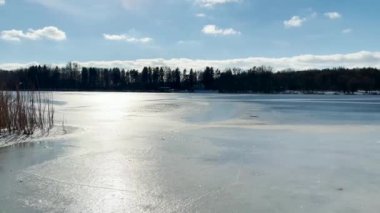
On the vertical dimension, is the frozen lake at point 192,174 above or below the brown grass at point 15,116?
below

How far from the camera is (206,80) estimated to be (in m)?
77.8

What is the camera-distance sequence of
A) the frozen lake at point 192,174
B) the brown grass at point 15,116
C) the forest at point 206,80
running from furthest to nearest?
the forest at point 206,80
the brown grass at point 15,116
the frozen lake at point 192,174

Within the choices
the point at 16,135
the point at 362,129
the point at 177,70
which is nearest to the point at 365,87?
the point at 177,70

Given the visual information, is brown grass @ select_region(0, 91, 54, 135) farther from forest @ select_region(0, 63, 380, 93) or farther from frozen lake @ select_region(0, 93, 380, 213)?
forest @ select_region(0, 63, 380, 93)

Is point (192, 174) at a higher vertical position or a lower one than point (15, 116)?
lower

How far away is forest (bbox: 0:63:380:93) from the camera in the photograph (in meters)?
62.4

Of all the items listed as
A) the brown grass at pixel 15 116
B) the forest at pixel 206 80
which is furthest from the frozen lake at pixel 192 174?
the forest at pixel 206 80

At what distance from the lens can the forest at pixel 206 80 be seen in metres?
62.4

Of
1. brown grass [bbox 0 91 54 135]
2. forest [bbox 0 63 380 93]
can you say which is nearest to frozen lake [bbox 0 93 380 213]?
brown grass [bbox 0 91 54 135]

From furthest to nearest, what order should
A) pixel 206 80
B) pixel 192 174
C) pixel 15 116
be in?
pixel 206 80 < pixel 15 116 < pixel 192 174

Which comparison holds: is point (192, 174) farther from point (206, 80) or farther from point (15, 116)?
point (206, 80)

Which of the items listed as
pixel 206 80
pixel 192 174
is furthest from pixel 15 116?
pixel 206 80

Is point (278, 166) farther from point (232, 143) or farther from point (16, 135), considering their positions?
point (16, 135)

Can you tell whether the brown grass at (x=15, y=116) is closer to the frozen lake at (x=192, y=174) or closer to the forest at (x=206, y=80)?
the frozen lake at (x=192, y=174)
